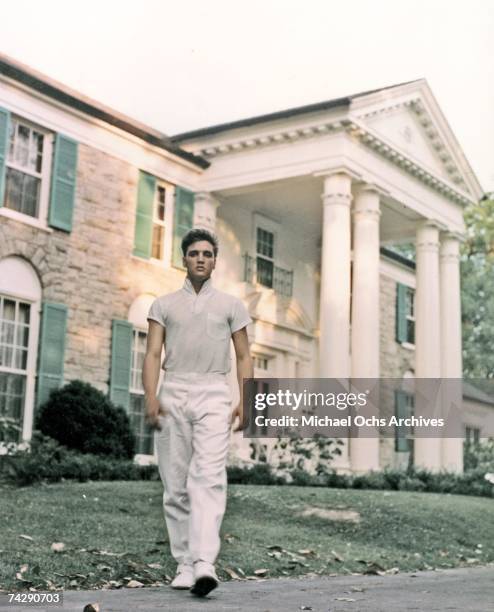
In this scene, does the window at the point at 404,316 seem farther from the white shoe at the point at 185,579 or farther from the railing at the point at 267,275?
the white shoe at the point at 185,579

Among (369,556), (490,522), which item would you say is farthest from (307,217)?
(369,556)

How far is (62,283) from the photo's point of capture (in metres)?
13.8

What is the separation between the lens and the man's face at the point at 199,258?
4.59 metres

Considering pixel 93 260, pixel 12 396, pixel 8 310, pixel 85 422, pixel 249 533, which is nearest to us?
pixel 249 533

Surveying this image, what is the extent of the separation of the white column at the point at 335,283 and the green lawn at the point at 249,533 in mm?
4205

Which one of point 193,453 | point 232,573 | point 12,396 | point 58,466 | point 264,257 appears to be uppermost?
point 264,257

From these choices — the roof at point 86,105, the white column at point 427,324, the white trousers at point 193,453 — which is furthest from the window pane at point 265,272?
the white trousers at point 193,453

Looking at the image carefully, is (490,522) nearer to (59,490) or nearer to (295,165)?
(59,490)

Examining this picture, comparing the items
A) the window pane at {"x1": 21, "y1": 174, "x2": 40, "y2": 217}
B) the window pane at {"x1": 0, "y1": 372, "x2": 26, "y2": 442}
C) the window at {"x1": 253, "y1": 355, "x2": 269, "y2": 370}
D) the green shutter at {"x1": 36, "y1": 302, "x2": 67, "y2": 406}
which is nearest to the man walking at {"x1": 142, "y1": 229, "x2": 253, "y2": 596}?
the window pane at {"x1": 0, "y1": 372, "x2": 26, "y2": 442}

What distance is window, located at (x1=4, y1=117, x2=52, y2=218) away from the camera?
13320 mm

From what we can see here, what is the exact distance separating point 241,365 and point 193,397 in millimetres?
308

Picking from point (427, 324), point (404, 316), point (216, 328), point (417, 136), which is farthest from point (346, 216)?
point (216, 328)

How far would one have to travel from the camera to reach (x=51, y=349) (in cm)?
1332

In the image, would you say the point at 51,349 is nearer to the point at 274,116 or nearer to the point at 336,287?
the point at 336,287
